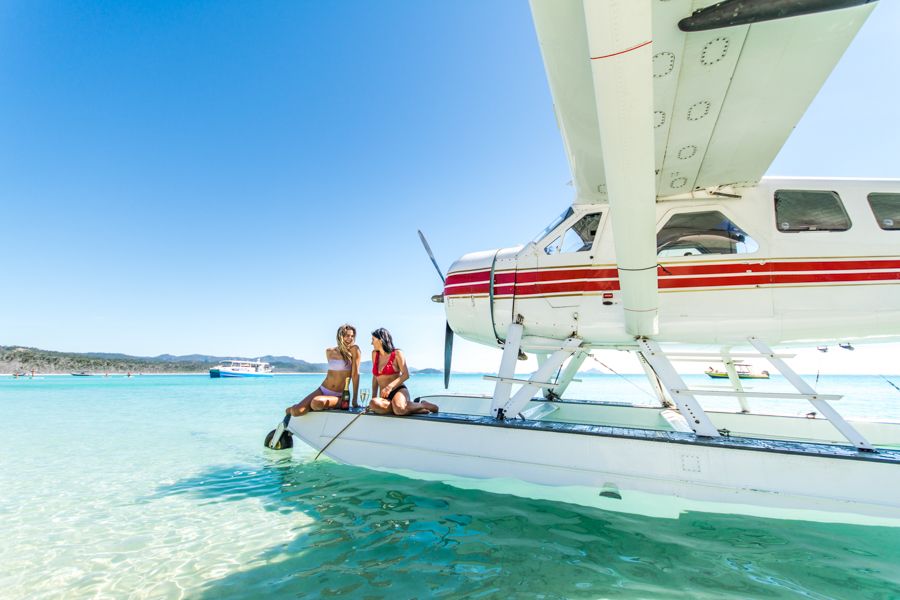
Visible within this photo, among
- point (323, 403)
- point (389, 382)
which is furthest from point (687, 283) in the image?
point (323, 403)

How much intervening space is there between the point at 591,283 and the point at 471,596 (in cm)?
323

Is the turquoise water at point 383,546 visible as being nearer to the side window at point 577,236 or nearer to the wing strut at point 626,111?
the wing strut at point 626,111

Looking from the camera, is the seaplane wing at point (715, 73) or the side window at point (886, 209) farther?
the side window at point (886, 209)

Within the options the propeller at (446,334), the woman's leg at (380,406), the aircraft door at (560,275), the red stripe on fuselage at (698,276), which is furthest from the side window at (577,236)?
the woman's leg at (380,406)

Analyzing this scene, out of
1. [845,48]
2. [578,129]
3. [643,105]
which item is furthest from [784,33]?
[643,105]

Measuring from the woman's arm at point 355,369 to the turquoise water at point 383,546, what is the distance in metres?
1.06

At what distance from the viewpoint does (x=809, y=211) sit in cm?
391

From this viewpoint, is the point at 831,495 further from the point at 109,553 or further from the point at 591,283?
the point at 109,553

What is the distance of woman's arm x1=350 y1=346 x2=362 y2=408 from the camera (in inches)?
206

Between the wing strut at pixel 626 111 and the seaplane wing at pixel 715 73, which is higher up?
the seaplane wing at pixel 715 73

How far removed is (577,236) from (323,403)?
3.85 metres

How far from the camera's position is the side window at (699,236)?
4.04 m

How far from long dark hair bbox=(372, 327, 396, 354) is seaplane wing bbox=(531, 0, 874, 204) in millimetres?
3134

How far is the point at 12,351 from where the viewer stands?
256ft
